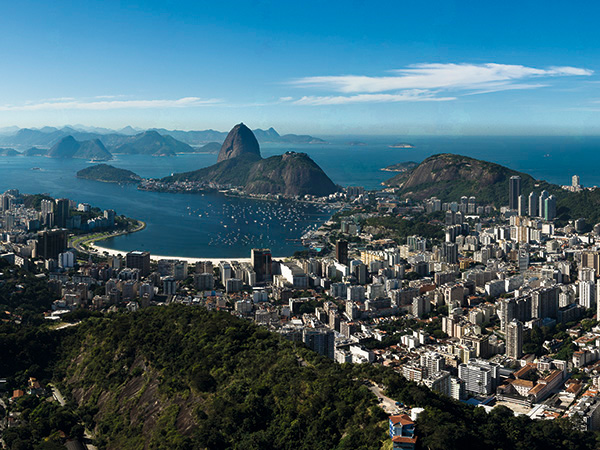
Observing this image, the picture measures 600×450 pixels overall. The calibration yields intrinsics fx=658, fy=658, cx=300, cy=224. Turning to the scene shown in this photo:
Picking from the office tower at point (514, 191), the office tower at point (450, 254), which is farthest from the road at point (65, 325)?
the office tower at point (514, 191)

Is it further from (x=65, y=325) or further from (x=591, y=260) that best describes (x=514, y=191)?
(x=65, y=325)

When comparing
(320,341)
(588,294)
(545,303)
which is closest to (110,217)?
(320,341)

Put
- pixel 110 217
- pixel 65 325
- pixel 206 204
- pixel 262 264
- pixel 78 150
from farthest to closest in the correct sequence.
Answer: pixel 78 150
pixel 206 204
pixel 110 217
pixel 262 264
pixel 65 325

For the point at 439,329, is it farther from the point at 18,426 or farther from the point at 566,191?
the point at 566,191

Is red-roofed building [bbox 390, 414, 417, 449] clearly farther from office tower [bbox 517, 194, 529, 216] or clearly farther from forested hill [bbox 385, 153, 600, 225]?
office tower [bbox 517, 194, 529, 216]

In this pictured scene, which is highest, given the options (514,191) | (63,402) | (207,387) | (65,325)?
(514,191)

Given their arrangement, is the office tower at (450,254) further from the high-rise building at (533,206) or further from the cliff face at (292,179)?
the cliff face at (292,179)
